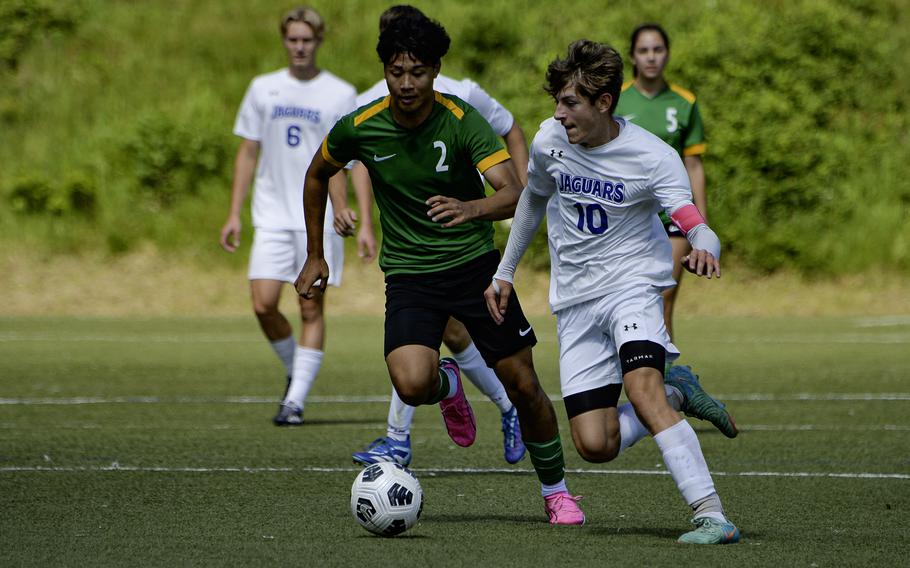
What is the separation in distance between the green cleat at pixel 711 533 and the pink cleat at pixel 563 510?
616 mm

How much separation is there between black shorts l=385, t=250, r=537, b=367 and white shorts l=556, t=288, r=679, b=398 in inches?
10.5

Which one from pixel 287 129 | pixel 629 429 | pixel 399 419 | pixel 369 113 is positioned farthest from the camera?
pixel 287 129

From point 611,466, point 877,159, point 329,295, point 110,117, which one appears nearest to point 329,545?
point 611,466

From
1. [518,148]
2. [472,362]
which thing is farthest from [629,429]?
[518,148]

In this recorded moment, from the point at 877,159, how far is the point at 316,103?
52.0ft

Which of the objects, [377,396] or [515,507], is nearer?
[515,507]

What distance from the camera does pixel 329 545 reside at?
506cm

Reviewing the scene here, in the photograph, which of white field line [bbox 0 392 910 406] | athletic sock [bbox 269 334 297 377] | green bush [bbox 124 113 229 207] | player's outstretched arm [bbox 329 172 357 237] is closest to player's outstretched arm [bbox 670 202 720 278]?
player's outstretched arm [bbox 329 172 357 237]

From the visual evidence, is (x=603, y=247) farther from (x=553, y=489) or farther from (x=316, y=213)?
(x=316, y=213)

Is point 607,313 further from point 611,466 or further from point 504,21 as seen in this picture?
point 504,21

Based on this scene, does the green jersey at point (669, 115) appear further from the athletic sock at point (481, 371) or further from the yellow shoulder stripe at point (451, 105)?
the yellow shoulder stripe at point (451, 105)

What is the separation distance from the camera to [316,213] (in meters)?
6.14

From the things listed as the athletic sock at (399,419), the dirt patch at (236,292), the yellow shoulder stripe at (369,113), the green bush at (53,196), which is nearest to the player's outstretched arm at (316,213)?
the yellow shoulder stripe at (369,113)

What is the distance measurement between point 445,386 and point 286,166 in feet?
11.9
